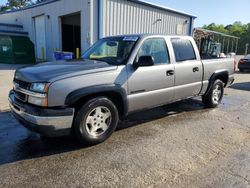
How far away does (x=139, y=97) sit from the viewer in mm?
4406

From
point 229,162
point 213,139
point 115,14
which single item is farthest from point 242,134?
point 115,14

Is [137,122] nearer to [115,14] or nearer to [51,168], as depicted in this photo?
[51,168]

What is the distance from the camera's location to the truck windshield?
4.42m

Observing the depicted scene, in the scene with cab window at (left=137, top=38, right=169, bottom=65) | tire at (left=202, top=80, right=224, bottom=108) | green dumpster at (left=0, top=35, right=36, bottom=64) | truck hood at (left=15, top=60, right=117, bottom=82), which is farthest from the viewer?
green dumpster at (left=0, top=35, right=36, bottom=64)

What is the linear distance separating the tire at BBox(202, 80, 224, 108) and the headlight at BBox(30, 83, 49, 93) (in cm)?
443

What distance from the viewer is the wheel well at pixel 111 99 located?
12.2ft

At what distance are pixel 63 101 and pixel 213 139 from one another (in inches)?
109

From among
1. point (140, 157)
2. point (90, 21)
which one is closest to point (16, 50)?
point (90, 21)

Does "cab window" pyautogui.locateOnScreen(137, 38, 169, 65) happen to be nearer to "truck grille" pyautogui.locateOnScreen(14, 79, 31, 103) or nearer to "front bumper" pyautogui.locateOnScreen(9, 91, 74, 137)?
"front bumper" pyautogui.locateOnScreen(9, 91, 74, 137)

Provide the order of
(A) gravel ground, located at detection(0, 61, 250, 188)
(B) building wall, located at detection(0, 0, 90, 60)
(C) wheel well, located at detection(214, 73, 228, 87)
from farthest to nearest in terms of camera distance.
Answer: (B) building wall, located at detection(0, 0, 90, 60)
(C) wheel well, located at detection(214, 73, 228, 87)
(A) gravel ground, located at detection(0, 61, 250, 188)

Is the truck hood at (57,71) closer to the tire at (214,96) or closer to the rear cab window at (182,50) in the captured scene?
the rear cab window at (182,50)

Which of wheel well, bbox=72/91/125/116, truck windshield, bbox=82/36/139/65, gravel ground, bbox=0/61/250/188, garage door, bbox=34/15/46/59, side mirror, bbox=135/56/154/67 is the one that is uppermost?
garage door, bbox=34/15/46/59

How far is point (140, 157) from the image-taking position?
363 centimetres

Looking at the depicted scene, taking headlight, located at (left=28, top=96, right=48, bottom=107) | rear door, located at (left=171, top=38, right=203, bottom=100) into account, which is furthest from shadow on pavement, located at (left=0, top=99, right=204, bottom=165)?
rear door, located at (left=171, top=38, right=203, bottom=100)
